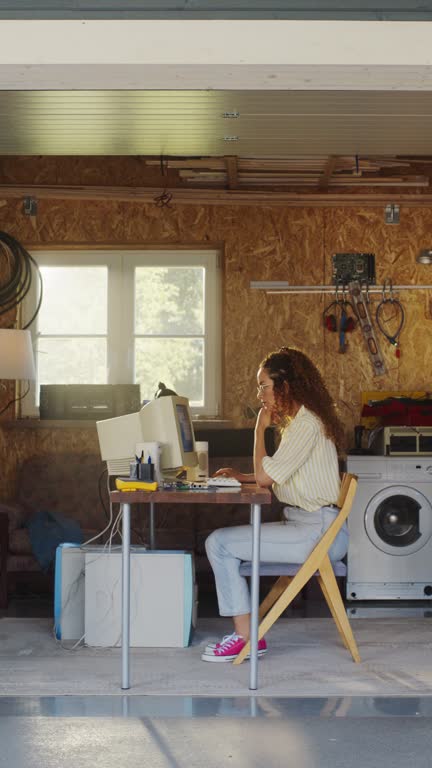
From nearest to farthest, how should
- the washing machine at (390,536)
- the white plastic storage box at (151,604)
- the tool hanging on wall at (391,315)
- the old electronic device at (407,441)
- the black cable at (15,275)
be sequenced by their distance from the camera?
the white plastic storage box at (151,604) → the washing machine at (390,536) → the old electronic device at (407,441) → the black cable at (15,275) → the tool hanging on wall at (391,315)

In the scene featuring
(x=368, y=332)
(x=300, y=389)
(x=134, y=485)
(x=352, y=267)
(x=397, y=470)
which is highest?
(x=352, y=267)

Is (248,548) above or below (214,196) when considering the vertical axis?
→ below

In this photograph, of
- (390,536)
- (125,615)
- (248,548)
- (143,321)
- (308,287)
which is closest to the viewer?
(125,615)

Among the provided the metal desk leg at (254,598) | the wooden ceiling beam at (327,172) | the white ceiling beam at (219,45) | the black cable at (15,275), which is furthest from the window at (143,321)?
the white ceiling beam at (219,45)

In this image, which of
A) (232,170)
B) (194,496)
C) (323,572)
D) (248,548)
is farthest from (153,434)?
(232,170)

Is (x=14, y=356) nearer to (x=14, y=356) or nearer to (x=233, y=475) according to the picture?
(x=14, y=356)

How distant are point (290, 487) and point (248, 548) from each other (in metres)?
0.34

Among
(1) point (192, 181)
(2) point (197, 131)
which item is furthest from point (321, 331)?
(2) point (197, 131)

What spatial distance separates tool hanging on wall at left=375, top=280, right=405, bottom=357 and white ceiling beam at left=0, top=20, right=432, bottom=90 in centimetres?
378

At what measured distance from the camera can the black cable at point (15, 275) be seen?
22.4ft

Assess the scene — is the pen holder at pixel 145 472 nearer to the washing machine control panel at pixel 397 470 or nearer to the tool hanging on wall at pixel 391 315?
the washing machine control panel at pixel 397 470

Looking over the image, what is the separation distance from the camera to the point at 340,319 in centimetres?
693
